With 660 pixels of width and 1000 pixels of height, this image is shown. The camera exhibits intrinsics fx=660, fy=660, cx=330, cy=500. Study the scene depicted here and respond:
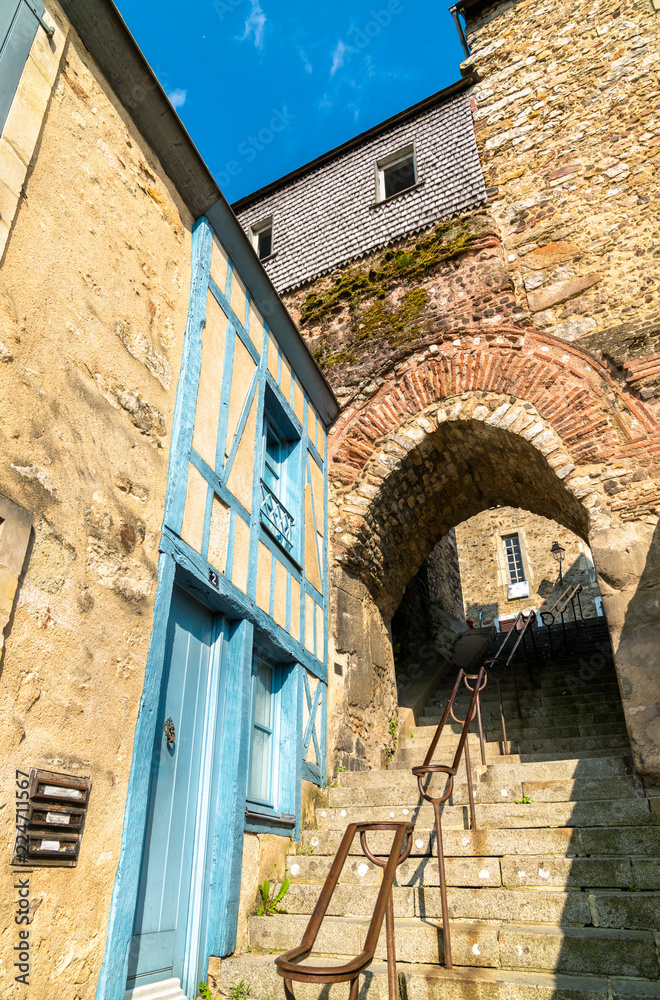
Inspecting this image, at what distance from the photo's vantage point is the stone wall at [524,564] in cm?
1509

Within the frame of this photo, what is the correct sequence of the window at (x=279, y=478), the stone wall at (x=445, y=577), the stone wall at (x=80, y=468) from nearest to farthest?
the stone wall at (x=80, y=468), the window at (x=279, y=478), the stone wall at (x=445, y=577)

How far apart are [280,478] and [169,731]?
2706mm

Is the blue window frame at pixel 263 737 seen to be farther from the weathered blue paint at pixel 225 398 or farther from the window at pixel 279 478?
the weathered blue paint at pixel 225 398

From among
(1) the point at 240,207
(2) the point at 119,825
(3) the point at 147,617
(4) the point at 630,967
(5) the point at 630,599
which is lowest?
(4) the point at 630,967

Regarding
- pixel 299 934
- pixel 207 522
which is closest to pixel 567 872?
pixel 299 934

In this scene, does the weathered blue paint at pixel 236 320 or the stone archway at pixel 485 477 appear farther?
the stone archway at pixel 485 477

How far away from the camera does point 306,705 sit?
4961 mm

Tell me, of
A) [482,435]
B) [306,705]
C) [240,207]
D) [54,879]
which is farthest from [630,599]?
[240,207]

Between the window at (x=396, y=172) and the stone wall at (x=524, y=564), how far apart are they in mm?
9157

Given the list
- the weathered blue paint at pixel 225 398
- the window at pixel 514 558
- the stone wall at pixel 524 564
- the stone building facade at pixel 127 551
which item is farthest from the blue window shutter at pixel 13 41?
the window at pixel 514 558

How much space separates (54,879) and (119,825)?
396mm

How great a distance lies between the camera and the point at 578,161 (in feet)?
23.1

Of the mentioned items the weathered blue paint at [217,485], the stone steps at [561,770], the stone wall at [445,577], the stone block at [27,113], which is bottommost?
the stone steps at [561,770]

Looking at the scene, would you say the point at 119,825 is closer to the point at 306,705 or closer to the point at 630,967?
the point at 630,967
